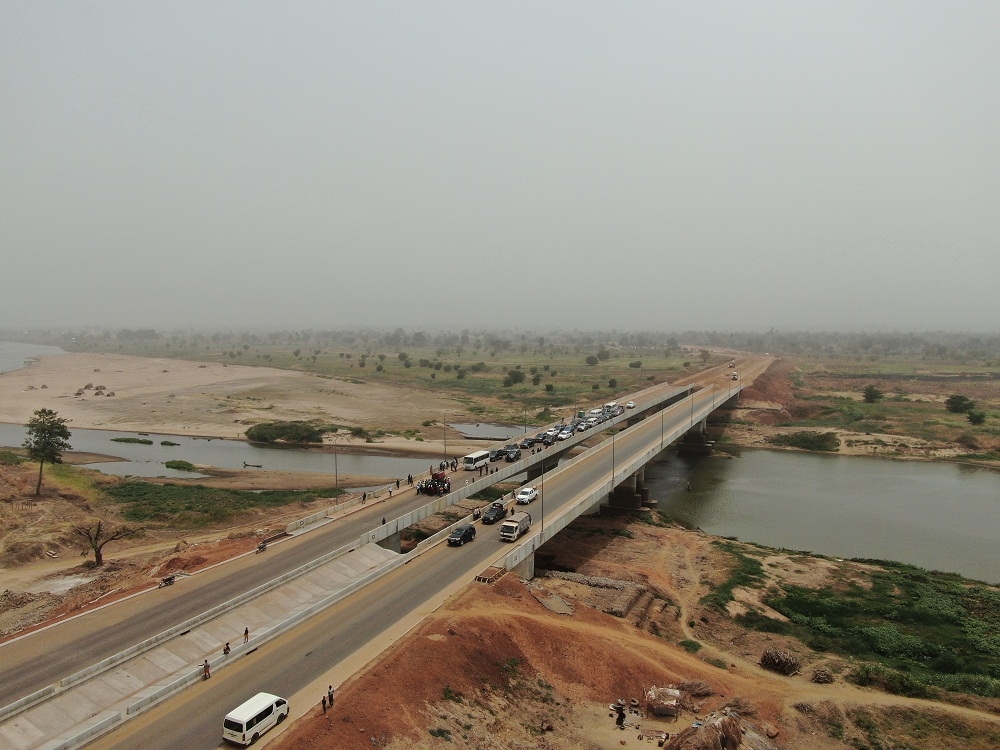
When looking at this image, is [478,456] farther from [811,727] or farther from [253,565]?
[811,727]

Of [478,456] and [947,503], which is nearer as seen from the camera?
[478,456]

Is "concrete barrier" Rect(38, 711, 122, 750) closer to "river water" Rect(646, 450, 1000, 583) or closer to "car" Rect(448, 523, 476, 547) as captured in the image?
"car" Rect(448, 523, 476, 547)

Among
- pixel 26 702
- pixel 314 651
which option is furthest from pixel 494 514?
pixel 26 702

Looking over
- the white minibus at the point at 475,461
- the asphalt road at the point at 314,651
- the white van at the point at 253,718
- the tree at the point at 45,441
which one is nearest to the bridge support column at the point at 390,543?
the asphalt road at the point at 314,651

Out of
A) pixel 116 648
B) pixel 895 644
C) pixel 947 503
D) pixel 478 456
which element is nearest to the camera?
pixel 116 648

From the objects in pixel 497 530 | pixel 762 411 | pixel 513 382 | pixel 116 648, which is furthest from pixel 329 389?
pixel 116 648

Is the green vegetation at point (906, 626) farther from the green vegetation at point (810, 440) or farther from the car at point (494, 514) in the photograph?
the green vegetation at point (810, 440)

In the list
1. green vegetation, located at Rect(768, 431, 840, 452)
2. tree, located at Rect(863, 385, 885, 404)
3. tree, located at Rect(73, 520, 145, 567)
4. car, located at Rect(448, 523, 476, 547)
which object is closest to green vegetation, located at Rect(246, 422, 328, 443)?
tree, located at Rect(73, 520, 145, 567)
